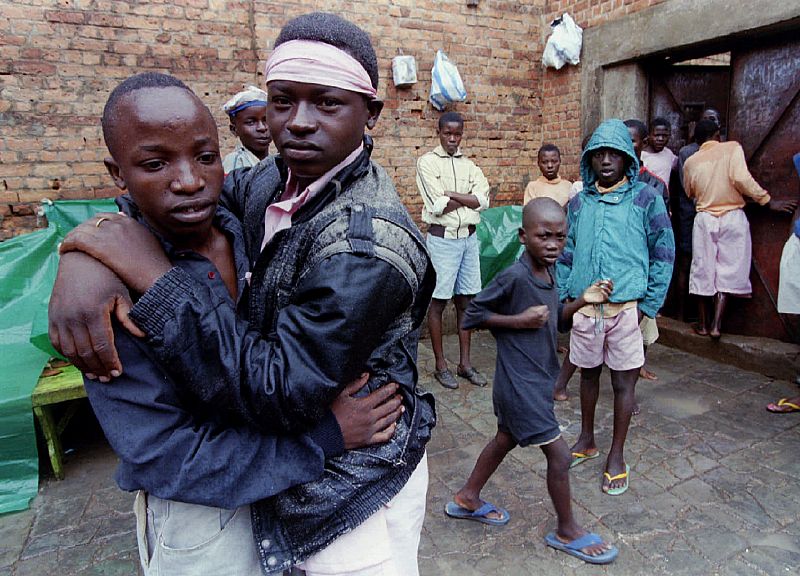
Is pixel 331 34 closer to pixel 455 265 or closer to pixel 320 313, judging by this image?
pixel 320 313

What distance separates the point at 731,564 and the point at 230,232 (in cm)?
271

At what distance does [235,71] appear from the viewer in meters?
5.23

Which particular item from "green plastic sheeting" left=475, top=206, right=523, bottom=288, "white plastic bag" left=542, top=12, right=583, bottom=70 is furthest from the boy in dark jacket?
"white plastic bag" left=542, top=12, right=583, bottom=70

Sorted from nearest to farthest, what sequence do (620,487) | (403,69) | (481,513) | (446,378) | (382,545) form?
(382,545) < (481,513) < (620,487) < (446,378) < (403,69)

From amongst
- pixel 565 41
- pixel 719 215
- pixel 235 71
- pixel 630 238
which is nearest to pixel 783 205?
pixel 719 215

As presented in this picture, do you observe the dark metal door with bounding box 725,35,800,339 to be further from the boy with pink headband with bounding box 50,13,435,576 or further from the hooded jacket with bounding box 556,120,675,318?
the boy with pink headband with bounding box 50,13,435,576

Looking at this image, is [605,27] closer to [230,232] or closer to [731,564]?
[731,564]

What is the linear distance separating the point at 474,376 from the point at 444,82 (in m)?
3.13

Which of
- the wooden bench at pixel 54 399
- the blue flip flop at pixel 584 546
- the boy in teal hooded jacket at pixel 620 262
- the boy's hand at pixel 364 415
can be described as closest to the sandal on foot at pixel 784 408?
the boy in teal hooded jacket at pixel 620 262

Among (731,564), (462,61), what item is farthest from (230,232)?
(462,61)

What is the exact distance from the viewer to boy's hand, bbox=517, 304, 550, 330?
8.38 feet

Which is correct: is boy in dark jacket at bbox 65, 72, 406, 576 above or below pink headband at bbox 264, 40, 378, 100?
below

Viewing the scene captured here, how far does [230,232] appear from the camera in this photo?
4.48 feet

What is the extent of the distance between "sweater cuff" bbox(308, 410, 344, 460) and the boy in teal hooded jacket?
2459mm
